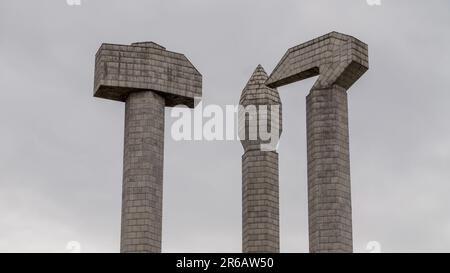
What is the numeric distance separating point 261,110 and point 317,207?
442 inches

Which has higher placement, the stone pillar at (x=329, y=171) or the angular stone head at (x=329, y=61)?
the angular stone head at (x=329, y=61)

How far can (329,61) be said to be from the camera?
36.1 meters

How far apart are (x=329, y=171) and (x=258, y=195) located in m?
7.93

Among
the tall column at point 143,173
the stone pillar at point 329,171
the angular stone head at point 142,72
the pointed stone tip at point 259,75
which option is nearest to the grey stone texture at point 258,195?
the pointed stone tip at point 259,75

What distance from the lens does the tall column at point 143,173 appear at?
3512 cm

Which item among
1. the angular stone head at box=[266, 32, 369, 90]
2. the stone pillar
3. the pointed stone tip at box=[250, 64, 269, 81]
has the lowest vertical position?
the stone pillar

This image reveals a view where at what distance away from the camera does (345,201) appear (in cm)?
3491

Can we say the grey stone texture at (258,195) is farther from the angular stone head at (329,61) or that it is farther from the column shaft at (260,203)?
the angular stone head at (329,61)

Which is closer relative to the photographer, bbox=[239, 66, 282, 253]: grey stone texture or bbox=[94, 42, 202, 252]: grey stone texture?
bbox=[94, 42, 202, 252]: grey stone texture

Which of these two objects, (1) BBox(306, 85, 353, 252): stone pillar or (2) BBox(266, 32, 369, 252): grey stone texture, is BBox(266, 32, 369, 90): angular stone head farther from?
(1) BBox(306, 85, 353, 252): stone pillar

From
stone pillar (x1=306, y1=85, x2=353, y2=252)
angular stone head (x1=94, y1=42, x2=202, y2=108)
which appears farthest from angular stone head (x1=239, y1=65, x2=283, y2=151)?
stone pillar (x1=306, y1=85, x2=353, y2=252)

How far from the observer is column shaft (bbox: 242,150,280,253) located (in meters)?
41.7
